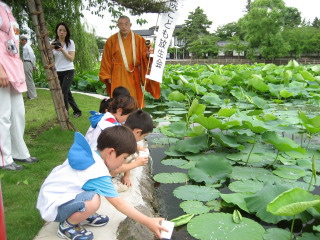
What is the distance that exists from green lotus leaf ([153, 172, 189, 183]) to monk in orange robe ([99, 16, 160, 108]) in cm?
147

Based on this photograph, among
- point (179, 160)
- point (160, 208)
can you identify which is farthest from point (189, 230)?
point (179, 160)

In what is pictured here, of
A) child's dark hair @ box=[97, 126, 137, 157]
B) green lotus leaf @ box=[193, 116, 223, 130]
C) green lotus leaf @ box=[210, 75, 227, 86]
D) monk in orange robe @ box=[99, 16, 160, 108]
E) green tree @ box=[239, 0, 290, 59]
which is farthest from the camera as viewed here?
green tree @ box=[239, 0, 290, 59]

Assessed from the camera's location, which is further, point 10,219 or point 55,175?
point 10,219

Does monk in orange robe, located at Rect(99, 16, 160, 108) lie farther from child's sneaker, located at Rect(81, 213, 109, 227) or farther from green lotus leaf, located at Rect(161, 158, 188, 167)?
child's sneaker, located at Rect(81, 213, 109, 227)

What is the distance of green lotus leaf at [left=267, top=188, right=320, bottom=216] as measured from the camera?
1.45 m

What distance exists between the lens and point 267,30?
29000mm

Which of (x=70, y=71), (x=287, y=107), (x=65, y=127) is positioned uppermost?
(x=70, y=71)

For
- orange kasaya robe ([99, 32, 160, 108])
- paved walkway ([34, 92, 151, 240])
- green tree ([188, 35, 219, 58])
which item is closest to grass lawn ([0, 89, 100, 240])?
paved walkway ([34, 92, 151, 240])

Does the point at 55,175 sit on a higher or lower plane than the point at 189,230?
higher

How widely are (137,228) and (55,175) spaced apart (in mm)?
580

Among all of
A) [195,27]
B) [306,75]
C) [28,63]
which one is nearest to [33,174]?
[28,63]

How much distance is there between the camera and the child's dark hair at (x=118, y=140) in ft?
5.11

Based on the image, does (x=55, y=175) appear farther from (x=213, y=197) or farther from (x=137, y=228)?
(x=213, y=197)

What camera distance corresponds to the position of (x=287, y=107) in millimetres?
5906
